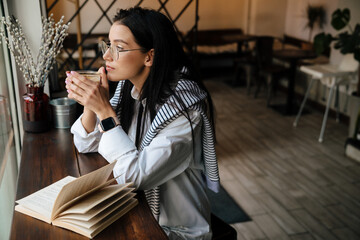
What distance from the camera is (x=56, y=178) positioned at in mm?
1290

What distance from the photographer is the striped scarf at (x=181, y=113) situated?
4.08 feet

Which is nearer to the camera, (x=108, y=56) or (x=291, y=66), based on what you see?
(x=108, y=56)

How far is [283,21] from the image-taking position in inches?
279

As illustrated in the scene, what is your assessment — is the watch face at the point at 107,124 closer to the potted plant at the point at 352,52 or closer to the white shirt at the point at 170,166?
the white shirt at the point at 170,166

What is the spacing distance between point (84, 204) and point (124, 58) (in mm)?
510

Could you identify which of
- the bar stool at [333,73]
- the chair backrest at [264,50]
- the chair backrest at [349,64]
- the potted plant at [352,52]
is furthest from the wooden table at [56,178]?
the chair backrest at [264,50]

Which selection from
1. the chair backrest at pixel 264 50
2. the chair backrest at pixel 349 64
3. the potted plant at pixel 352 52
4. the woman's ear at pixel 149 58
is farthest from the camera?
the chair backrest at pixel 264 50

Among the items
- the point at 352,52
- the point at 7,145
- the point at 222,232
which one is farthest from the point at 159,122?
the point at 352,52

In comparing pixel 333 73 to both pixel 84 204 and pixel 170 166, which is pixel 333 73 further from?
pixel 84 204

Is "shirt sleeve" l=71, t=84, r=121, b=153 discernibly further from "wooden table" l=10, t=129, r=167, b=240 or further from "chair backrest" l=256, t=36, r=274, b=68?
"chair backrest" l=256, t=36, r=274, b=68

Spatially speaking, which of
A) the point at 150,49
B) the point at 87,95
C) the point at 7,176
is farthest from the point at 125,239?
the point at 7,176

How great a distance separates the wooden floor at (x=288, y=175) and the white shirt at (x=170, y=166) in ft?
3.85

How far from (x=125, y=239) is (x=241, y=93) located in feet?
16.2

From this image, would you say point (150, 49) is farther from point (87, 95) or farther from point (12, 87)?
point (12, 87)
